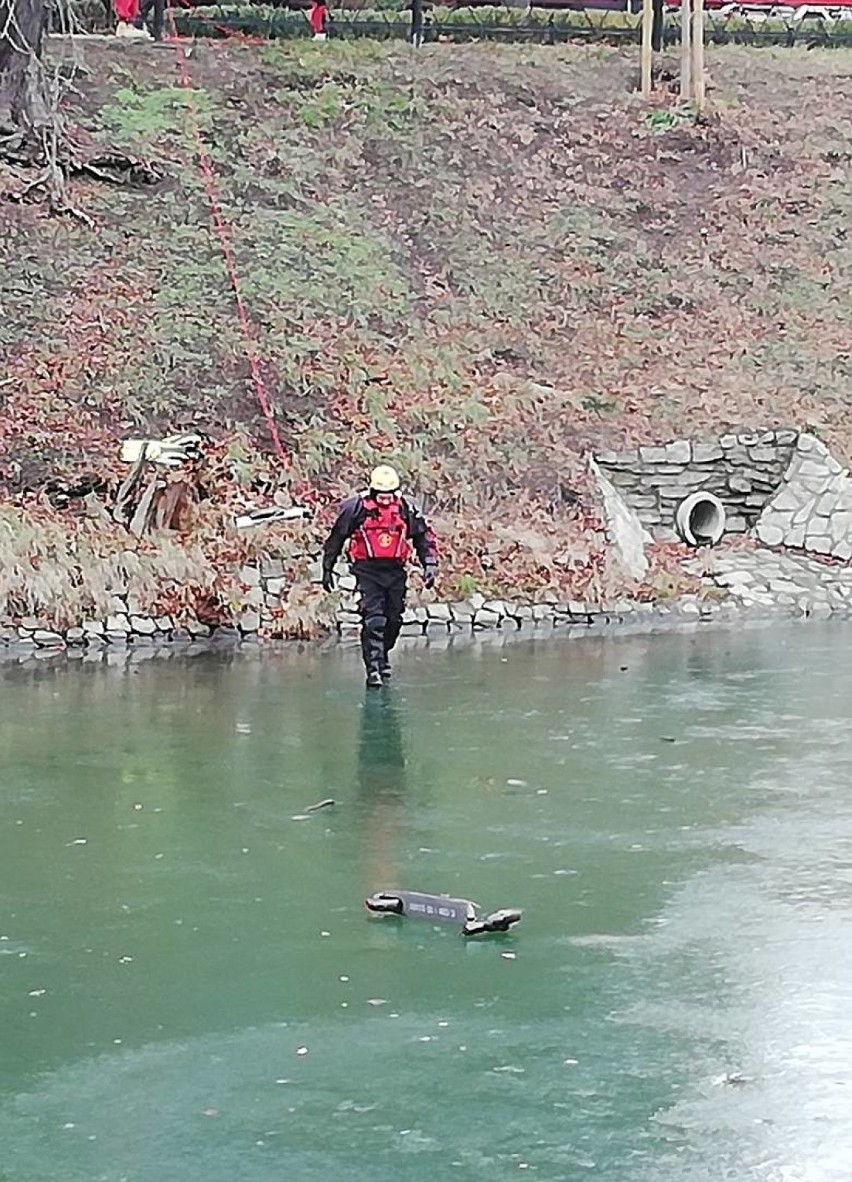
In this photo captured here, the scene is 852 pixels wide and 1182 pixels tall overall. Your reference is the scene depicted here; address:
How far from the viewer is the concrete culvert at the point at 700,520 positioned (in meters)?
19.1

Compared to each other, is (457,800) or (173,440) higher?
(173,440)

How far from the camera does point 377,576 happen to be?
1384 cm

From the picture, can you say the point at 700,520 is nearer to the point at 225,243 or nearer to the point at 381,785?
the point at 225,243

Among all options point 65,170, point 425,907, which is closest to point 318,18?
point 65,170

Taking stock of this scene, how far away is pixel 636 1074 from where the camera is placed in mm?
6168

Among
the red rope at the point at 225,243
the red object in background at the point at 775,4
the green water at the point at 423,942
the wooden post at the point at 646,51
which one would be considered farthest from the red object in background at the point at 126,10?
the green water at the point at 423,942

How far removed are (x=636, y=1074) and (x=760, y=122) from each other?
77.5 feet

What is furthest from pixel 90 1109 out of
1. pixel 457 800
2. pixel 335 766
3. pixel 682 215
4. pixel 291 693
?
pixel 682 215

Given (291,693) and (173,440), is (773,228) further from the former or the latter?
(291,693)

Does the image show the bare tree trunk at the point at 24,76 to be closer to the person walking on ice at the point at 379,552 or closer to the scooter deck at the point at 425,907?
the person walking on ice at the point at 379,552

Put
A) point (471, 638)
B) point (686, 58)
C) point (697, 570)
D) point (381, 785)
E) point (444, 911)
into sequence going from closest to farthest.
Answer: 1. point (444, 911)
2. point (381, 785)
3. point (471, 638)
4. point (697, 570)
5. point (686, 58)

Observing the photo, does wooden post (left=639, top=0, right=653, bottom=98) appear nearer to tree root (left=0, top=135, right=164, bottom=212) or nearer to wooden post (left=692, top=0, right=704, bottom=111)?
wooden post (left=692, top=0, right=704, bottom=111)

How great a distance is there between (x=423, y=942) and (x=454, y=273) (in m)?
16.3

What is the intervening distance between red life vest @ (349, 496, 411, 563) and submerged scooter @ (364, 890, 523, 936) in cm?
584
